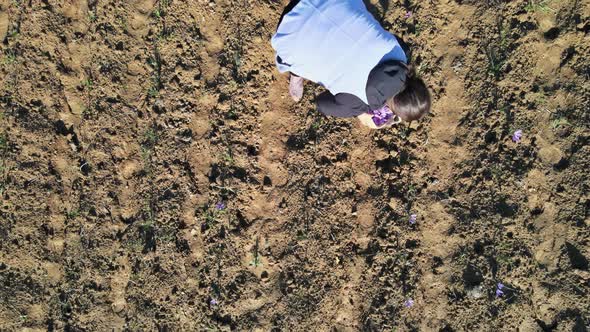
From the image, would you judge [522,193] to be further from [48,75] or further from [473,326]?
[48,75]

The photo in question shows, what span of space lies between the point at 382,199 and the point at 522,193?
1286mm

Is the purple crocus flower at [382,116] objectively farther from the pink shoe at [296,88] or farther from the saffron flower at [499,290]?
the saffron flower at [499,290]

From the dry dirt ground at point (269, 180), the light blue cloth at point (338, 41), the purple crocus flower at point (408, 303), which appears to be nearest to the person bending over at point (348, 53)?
the light blue cloth at point (338, 41)

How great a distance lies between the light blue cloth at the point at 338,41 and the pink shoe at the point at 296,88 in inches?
38.8

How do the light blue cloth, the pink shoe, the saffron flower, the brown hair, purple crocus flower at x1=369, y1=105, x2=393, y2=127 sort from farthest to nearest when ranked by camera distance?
1. the saffron flower
2. the pink shoe
3. purple crocus flower at x1=369, y1=105, x2=393, y2=127
4. the brown hair
5. the light blue cloth

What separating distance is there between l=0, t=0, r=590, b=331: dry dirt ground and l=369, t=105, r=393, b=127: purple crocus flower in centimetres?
60

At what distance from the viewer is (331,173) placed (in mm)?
4703

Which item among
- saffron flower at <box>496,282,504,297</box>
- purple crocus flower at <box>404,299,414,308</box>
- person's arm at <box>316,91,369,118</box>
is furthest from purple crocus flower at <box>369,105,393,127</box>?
saffron flower at <box>496,282,504,297</box>

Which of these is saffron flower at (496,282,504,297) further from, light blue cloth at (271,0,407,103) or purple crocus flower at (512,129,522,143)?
light blue cloth at (271,0,407,103)

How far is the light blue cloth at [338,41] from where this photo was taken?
10.3ft

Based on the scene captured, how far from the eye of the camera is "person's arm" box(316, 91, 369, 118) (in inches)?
135

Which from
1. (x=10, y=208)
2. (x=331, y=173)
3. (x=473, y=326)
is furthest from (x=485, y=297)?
(x=10, y=208)

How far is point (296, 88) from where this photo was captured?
4461 mm

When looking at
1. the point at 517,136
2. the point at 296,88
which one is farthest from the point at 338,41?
the point at 517,136
